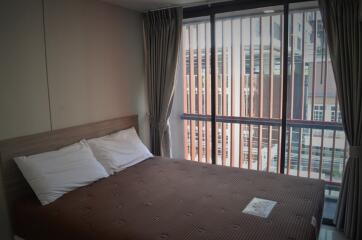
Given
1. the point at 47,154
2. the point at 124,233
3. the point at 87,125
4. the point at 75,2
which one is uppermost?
the point at 75,2

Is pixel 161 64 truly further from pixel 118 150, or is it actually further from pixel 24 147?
pixel 24 147

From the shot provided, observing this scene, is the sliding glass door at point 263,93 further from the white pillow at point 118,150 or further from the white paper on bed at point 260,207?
the white paper on bed at point 260,207

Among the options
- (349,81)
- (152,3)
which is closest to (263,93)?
(349,81)

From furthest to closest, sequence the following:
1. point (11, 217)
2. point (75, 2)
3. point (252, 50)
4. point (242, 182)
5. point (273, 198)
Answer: point (252, 50), point (75, 2), point (242, 182), point (11, 217), point (273, 198)

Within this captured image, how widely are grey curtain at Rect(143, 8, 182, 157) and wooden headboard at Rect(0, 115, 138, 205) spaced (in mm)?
1007

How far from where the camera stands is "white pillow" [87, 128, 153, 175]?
8.98 ft

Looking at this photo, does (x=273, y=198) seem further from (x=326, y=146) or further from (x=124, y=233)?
(x=326, y=146)

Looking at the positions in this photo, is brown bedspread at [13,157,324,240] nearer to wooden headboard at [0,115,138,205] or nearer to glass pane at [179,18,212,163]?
wooden headboard at [0,115,138,205]

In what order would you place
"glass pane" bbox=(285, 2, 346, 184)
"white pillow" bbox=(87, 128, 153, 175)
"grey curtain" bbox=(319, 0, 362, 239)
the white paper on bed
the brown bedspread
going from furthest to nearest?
"glass pane" bbox=(285, 2, 346, 184), "white pillow" bbox=(87, 128, 153, 175), "grey curtain" bbox=(319, 0, 362, 239), the white paper on bed, the brown bedspread

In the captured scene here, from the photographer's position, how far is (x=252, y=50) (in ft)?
12.5

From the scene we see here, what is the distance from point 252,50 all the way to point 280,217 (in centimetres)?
257

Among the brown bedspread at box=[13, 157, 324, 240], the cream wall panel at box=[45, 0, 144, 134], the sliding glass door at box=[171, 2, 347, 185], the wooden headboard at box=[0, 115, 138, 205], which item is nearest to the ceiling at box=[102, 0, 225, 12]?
the cream wall panel at box=[45, 0, 144, 134]

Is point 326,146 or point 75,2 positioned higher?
point 75,2

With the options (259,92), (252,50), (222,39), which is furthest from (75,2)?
(259,92)
